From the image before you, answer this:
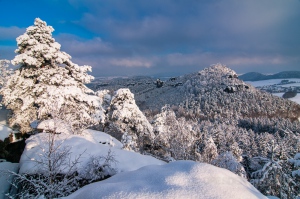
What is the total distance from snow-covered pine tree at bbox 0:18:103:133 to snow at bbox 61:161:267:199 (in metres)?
10.5

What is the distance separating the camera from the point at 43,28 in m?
13.8

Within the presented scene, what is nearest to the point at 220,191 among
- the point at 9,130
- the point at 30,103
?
the point at 30,103

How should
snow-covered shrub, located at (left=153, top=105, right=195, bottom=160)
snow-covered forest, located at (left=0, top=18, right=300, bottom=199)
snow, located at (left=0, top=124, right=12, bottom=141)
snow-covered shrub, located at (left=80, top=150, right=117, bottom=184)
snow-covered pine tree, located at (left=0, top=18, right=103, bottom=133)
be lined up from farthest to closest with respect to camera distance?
snow-covered shrub, located at (left=153, top=105, right=195, bottom=160) < snow, located at (left=0, top=124, right=12, bottom=141) < snow-covered pine tree, located at (left=0, top=18, right=103, bottom=133) < snow-covered shrub, located at (left=80, top=150, right=117, bottom=184) < snow-covered forest, located at (left=0, top=18, right=300, bottom=199)

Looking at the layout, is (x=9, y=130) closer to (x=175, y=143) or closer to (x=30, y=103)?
(x=30, y=103)

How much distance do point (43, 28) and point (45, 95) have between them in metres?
5.06

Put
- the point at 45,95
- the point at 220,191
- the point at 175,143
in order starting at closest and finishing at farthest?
the point at 220,191 < the point at 45,95 < the point at 175,143

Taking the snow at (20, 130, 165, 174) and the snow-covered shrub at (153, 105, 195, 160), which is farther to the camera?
the snow-covered shrub at (153, 105, 195, 160)

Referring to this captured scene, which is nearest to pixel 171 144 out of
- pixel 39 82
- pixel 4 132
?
pixel 39 82

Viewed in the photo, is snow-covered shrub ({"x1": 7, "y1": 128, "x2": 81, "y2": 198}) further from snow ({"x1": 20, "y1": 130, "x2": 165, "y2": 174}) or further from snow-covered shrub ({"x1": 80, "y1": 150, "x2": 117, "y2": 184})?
snow ({"x1": 20, "y1": 130, "x2": 165, "y2": 174})

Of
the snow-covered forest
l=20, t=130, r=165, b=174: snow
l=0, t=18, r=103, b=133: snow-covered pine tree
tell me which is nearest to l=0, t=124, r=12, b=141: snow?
the snow-covered forest

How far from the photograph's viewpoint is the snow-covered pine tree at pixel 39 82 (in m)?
12.9

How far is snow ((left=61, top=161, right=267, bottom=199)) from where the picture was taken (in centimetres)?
264

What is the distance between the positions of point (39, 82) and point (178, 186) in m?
13.6

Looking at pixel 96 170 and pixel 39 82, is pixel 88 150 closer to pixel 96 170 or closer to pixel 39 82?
pixel 96 170
